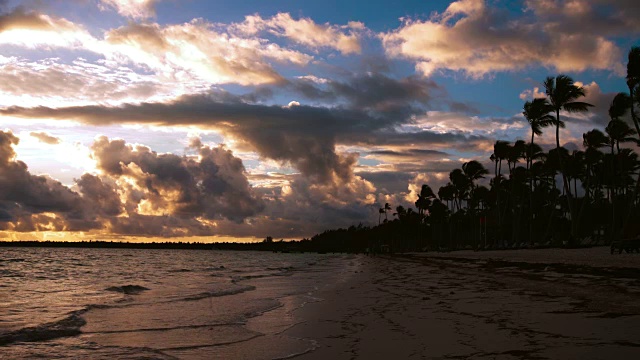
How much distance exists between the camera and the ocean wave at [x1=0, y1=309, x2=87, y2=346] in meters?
10.2

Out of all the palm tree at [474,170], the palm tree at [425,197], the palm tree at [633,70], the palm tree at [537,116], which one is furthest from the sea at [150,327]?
the palm tree at [425,197]

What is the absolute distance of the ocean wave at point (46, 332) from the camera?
10.2 m

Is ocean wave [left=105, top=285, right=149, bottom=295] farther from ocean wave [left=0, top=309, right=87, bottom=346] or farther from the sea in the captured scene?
ocean wave [left=0, top=309, right=87, bottom=346]

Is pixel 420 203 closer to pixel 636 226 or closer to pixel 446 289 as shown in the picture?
pixel 636 226

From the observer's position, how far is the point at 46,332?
36.1 ft

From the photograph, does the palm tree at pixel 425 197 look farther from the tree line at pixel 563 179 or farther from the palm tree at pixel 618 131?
the palm tree at pixel 618 131

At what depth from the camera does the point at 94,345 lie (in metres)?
9.44

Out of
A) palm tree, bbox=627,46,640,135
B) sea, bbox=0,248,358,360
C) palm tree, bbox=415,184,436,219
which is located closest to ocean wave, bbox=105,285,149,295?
sea, bbox=0,248,358,360

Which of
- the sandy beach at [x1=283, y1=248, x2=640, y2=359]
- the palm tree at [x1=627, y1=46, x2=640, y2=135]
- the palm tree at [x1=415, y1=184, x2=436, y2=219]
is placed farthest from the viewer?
the palm tree at [x1=415, y1=184, x2=436, y2=219]

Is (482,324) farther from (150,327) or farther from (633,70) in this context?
(633,70)

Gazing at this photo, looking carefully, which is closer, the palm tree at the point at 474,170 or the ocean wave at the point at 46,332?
the ocean wave at the point at 46,332

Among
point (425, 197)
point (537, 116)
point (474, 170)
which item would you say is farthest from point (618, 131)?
point (425, 197)

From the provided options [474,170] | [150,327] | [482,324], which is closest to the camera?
[482,324]

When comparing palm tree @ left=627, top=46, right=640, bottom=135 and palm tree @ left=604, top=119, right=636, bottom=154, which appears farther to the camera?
palm tree @ left=604, top=119, right=636, bottom=154
